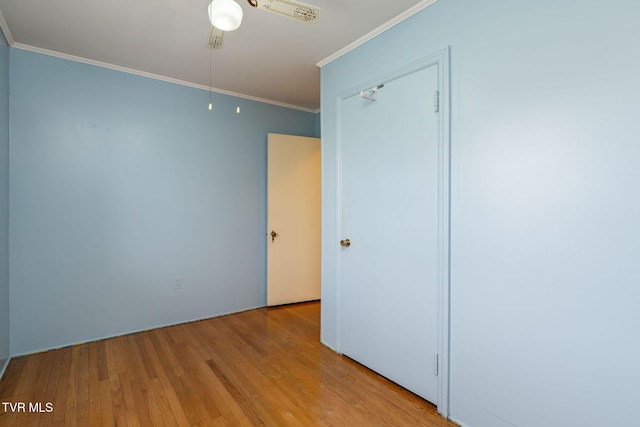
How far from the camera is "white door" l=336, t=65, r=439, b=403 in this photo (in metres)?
2.00

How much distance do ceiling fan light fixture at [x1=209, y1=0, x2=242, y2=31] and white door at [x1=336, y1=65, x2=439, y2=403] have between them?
1150 mm

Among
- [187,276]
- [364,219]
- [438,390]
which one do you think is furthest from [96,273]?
[438,390]

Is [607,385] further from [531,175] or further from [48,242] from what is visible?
[48,242]

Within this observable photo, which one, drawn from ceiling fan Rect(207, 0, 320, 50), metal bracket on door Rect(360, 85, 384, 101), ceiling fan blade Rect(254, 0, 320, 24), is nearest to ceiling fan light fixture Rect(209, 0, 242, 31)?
ceiling fan Rect(207, 0, 320, 50)

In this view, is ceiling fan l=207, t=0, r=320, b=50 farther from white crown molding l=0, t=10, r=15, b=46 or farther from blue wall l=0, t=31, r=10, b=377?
blue wall l=0, t=31, r=10, b=377

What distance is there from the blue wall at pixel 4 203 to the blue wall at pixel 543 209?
2963mm

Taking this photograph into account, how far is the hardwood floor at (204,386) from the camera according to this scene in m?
1.89

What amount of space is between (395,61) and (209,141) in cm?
217

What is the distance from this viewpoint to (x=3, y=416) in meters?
1.90

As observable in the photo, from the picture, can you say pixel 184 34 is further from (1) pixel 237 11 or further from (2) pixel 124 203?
(2) pixel 124 203

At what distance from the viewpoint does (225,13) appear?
142 cm

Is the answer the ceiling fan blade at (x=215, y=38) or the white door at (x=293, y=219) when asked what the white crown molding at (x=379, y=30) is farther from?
the white door at (x=293, y=219)

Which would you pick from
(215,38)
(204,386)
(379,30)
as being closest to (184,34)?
(215,38)

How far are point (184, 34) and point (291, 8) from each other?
44.5 inches
